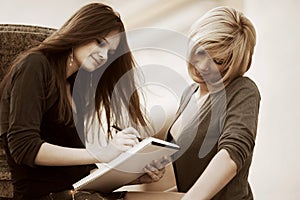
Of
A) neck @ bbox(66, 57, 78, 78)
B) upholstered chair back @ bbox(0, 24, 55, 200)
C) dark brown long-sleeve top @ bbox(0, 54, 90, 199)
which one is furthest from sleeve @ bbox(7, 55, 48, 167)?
upholstered chair back @ bbox(0, 24, 55, 200)

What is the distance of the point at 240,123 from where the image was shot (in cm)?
123

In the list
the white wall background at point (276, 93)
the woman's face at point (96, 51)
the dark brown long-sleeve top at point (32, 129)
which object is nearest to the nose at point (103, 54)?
the woman's face at point (96, 51)

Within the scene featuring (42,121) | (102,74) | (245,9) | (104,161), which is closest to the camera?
(104,161)

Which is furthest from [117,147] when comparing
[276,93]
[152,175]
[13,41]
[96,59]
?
[276,93]

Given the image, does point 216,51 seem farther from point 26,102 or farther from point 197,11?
point 197,11

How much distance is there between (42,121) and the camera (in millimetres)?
1385

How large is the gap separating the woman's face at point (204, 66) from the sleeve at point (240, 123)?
2.4 inches

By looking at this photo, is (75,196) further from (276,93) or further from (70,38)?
(276,93)

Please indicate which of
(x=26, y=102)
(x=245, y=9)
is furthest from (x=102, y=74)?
(x=245, y=9)

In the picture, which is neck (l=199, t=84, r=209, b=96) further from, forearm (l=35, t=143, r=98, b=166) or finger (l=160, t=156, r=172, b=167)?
forearm (l=35, t=143, r=98, b=166)

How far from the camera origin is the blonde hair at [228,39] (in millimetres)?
1305

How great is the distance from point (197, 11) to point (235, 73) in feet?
4.40

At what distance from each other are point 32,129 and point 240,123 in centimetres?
45

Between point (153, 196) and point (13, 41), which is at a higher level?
point (13, 41)
